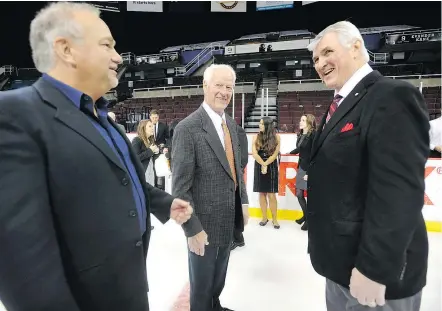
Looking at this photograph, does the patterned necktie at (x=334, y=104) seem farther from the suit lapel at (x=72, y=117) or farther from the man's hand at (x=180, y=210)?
the suit lapel at (x=72, y=117)

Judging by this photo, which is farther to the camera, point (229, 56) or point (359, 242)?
point (229, 56)

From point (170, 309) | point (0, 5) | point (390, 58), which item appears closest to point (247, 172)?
point (170, 309)

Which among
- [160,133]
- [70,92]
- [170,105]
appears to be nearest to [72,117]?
[70,92]

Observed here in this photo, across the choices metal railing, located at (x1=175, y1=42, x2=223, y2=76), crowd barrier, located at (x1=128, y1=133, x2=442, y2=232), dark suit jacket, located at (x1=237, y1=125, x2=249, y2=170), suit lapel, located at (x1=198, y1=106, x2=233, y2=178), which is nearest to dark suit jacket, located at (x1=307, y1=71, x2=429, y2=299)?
suit lapel, located at (x1=198, y1=106, x2=233, y2=178)

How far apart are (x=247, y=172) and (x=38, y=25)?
4.11 m

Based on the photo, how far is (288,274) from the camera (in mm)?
2762

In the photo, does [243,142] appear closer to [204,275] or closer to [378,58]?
[204,275]

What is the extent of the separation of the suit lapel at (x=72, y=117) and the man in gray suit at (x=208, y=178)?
2.71 ft

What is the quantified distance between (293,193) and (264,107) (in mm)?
9299

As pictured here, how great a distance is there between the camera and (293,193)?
15.1 feet

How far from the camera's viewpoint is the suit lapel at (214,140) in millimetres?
1689

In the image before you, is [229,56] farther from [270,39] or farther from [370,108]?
[370,108]

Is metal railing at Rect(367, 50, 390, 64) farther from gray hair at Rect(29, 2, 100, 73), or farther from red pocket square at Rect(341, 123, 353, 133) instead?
gray hair at Rect(29, 2, 100, 73)

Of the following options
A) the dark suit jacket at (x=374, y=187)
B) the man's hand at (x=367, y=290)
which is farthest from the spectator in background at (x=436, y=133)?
the man's hand at (x=367, y=290)
